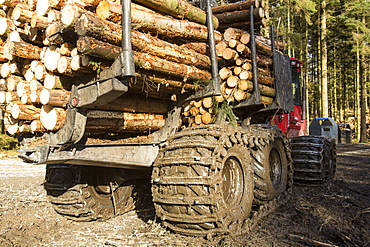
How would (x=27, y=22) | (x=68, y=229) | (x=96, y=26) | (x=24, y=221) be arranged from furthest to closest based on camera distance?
(x=24, y=221)
(x=68, y=229)
(x=27, y=22)
(x=96, y=26)

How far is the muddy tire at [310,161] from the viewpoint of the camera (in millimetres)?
5941

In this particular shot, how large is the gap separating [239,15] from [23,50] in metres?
3.14

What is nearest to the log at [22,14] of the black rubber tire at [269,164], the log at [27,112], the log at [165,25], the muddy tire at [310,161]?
the log at [27,112]

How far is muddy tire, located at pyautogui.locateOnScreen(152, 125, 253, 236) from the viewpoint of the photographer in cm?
300

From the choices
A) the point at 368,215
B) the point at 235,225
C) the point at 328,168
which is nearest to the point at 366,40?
the point at 328,168

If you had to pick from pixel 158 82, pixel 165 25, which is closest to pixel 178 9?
pixel 165 25

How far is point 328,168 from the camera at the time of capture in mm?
6574

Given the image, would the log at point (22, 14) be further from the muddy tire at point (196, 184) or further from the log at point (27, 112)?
the muddy tire at point (196, 184)

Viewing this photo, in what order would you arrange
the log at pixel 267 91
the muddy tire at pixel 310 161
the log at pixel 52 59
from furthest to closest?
the muddy tire at pixel 310 161
the log at pixel 267 91
the log at pixel 52 59

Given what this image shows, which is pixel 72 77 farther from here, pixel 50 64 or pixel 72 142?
pixel 72 142

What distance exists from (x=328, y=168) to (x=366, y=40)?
1880 cm

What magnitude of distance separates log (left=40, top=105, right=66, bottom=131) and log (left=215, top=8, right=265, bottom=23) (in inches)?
119

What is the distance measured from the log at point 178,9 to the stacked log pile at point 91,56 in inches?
0.4

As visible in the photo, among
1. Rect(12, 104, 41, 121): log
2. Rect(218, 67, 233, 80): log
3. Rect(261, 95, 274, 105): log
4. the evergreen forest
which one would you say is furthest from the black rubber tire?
the evergreen forest
